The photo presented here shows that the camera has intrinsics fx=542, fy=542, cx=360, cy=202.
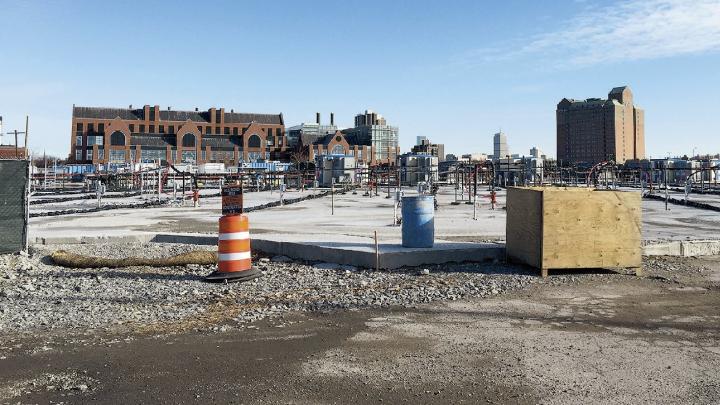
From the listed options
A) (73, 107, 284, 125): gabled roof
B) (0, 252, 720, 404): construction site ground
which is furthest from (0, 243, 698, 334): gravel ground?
(73, 107, 284, 125): gabled roof

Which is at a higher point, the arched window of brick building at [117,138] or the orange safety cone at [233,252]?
the arched window of brick building at [117,138]

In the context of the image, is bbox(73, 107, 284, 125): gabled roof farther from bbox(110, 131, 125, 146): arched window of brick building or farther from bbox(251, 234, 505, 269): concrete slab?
bbox(251, 234, 505, 269): concrete slab

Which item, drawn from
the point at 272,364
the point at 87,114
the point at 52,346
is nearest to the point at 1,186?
the point at 52,346

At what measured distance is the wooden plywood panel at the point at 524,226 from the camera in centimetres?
951

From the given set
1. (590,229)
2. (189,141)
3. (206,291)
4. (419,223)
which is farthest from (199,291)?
(189,141)

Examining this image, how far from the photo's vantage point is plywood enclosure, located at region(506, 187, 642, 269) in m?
9.41

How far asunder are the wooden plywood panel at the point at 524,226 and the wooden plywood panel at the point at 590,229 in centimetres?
15

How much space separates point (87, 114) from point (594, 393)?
131873mm

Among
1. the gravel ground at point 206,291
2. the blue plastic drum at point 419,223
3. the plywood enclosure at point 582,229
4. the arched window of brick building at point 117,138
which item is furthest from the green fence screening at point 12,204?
the arched window of brick building at point 117,138

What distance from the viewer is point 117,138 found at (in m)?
114

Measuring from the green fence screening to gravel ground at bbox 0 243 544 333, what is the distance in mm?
696

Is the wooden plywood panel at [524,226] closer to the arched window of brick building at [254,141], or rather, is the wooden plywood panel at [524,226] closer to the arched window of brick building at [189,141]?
the arched window of brick building at [189,141]

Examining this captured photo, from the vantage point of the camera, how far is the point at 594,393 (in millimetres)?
4457

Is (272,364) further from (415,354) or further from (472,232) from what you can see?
(472,232)
